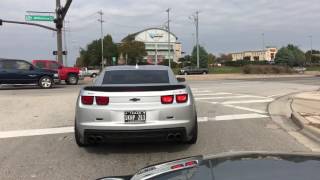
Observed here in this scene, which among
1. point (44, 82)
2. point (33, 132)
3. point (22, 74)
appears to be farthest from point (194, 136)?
point (44, 82)

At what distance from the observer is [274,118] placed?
13.6 metres

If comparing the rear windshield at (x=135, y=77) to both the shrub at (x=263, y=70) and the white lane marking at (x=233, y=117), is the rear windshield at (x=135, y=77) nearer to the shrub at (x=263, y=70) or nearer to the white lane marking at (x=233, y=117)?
the white lane marking at (x=233, y=117)

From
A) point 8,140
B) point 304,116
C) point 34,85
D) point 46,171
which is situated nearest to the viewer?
point 46,171

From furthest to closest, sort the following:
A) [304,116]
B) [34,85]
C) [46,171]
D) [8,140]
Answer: [34,85], [304,116], [8,140], [46,171]

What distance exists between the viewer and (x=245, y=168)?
9.57 ft

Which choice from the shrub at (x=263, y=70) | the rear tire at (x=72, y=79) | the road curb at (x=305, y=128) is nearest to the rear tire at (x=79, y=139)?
the road curb at (x=305, y=128)

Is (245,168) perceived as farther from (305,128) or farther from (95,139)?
(305,128)

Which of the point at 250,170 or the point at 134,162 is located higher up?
the point at 250,170

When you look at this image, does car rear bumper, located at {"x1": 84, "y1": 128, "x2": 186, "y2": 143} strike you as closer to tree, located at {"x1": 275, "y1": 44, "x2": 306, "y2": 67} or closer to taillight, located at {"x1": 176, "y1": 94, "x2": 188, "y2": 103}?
taillight, located at {"x1": 176, "y1": 94, "x2": 188, "y2": 103}

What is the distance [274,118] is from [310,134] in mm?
2958

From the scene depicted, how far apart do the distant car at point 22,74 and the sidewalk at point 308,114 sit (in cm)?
1522

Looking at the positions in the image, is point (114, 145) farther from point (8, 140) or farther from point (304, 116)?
point (304, 116)

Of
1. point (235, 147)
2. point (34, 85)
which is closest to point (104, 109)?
point (235, 147)

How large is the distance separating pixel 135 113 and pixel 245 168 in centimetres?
A: 555
